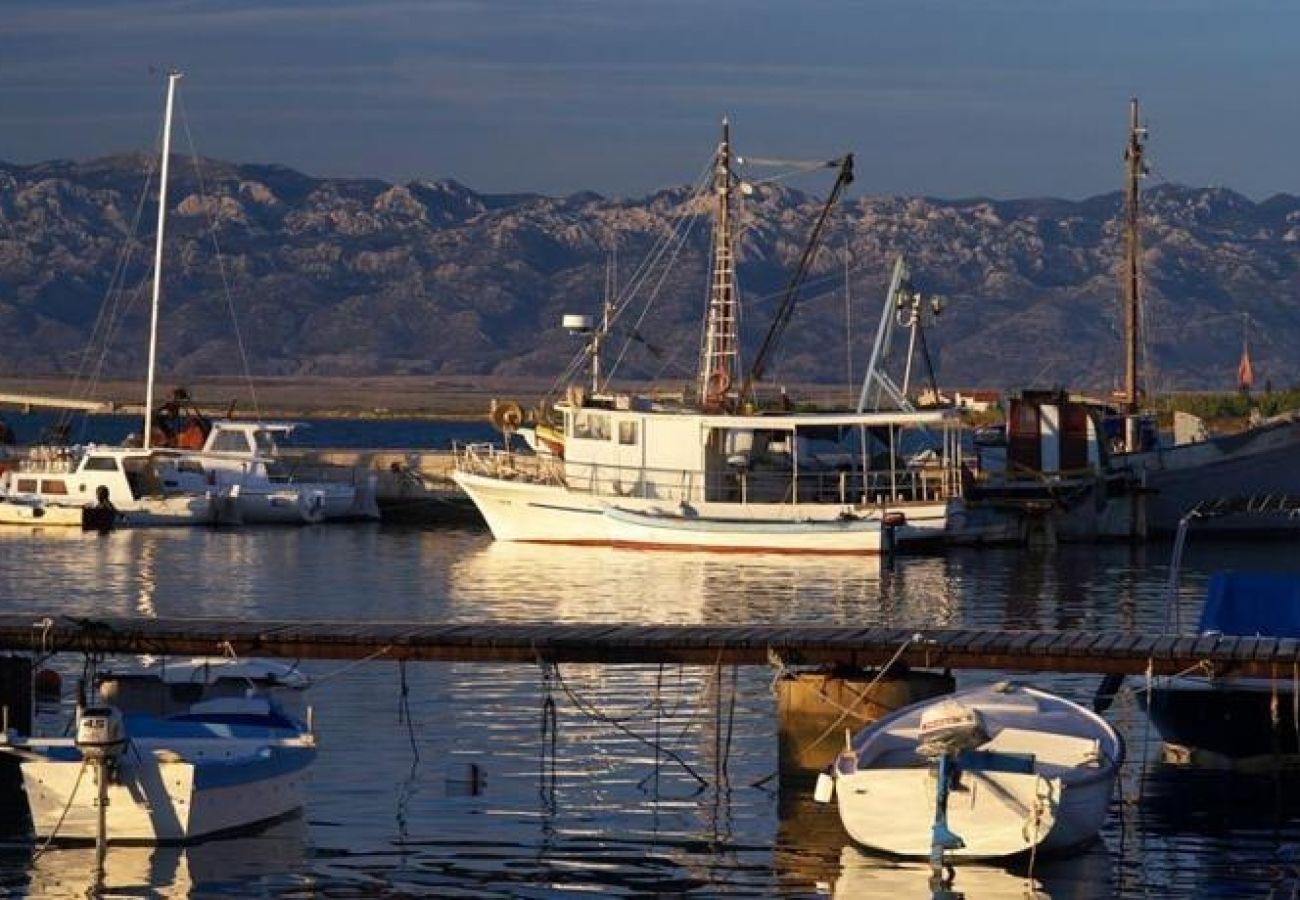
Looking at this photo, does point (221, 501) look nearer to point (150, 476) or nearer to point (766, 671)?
point (150, 476)

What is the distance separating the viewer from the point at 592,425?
7438 centimetres

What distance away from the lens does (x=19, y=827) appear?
3192 centimetres

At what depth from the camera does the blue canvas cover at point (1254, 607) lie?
36.7 m


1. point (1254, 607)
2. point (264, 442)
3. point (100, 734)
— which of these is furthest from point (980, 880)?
point (264, 442)

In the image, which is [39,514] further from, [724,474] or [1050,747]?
[1050,747]

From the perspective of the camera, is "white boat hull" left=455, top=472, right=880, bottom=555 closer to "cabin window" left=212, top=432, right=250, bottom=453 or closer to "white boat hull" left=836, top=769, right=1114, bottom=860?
"cabin window" left=212, top=432, right=250, bottom=453

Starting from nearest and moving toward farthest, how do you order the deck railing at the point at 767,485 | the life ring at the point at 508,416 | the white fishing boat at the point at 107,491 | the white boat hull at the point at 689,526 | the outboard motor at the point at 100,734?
the outboard motor at the point at 100,734 < the white boat hull at the point at 689,526 < the deck railing at the point at 767,485 < the life ring at the point at 508,416 < the white fishing boat at the point at 107,491

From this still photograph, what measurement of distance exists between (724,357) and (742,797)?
41.8 m

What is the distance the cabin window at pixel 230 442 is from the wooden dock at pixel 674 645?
168 feet

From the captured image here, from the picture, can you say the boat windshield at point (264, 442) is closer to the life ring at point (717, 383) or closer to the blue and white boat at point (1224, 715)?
the life ring at point (717, 383)

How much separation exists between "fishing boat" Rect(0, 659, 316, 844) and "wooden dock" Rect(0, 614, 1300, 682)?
2706 millimetres

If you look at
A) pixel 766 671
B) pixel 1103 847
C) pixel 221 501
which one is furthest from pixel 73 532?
pixel 1103 847

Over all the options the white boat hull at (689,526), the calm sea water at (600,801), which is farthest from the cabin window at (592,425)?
the calm sea water at (600,801)

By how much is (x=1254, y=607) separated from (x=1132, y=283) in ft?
150
